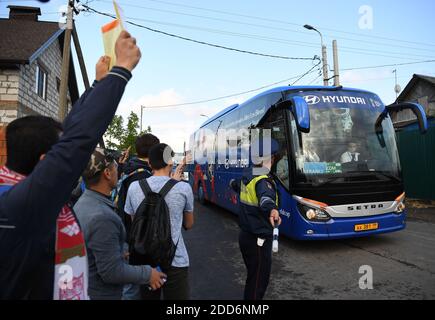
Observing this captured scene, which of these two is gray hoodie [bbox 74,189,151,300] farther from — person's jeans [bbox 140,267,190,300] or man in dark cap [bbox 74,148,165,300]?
person's jeans [bbox 140,267,190,300]

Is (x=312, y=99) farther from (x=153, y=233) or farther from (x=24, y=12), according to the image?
(x=24, y=12)

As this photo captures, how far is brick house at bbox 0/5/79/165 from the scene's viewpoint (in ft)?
37.2

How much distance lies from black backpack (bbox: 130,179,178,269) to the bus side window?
13.3ft

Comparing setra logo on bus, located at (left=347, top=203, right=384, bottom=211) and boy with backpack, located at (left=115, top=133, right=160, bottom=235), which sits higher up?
boy with backpack, located at (left=115, top=133, right=160, bottom=235)

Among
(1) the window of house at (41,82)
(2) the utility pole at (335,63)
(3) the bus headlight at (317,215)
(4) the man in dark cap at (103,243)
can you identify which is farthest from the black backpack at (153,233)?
(2) the utility pole at (335,63)

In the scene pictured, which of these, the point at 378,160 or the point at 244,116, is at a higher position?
the point at 244,116

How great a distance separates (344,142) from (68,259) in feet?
19.1

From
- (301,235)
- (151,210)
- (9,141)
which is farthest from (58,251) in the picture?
(301,235)

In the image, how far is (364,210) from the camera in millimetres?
5961

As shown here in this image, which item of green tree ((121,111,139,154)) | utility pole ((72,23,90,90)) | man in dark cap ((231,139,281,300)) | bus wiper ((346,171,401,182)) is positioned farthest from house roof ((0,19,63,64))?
green tree ((121,111,139,154))

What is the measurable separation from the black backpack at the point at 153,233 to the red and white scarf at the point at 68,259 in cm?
98

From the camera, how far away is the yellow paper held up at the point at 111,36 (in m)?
1.30

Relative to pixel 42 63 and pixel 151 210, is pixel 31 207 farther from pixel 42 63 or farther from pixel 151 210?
pixel 42 63
